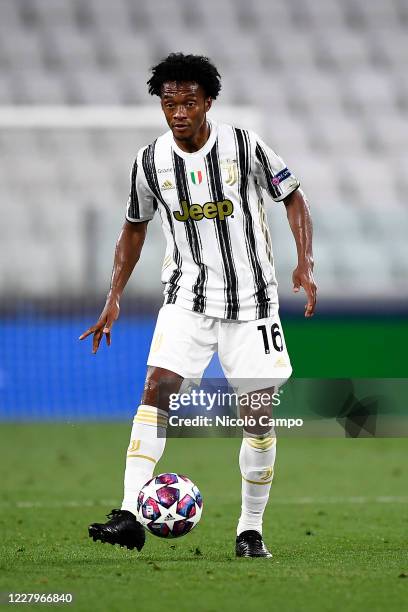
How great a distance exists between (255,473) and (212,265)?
95cm

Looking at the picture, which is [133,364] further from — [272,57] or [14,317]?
[272,57]

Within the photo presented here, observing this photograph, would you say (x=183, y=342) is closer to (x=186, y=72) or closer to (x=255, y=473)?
(x=255, y=473)

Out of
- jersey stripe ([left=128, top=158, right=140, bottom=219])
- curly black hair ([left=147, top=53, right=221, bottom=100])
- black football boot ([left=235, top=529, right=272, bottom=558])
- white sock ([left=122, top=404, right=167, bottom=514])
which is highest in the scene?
curly black hair ([left=147, top=53, right=221, bottom=100])

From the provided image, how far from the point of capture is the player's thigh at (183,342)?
5129mm

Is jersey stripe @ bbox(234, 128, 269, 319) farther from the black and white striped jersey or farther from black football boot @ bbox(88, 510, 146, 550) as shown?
black football boot @ bbox(88, 510, 146, 550)

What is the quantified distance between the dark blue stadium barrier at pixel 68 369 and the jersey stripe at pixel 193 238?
7166 millimetres

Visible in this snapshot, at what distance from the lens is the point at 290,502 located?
766 cm

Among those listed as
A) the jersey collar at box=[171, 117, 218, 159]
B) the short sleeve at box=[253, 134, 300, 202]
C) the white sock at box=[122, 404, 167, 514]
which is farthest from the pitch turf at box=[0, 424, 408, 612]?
the jersey collar at box=[171, 117, 218, 159]

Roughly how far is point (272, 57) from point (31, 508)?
11134 millimetres

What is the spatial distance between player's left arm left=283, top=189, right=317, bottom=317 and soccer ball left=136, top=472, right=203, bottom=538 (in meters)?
0.93

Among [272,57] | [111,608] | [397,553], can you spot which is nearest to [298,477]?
[397,553]

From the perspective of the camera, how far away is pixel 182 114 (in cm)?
504

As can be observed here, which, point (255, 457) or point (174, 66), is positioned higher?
point (174, 66)

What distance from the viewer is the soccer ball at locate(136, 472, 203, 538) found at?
490 centimetres
